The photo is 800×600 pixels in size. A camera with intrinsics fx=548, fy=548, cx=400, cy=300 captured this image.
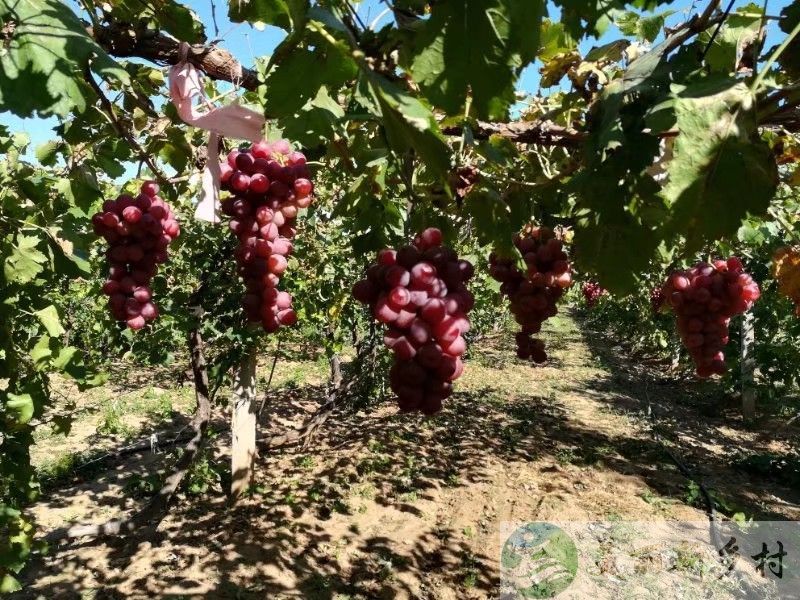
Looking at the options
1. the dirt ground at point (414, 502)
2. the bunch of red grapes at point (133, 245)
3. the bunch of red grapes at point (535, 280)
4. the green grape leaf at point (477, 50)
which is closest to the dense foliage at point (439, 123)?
the green grape leaf at point (477, 50)

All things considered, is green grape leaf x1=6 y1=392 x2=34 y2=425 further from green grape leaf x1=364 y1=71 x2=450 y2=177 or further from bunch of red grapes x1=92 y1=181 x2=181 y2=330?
green grape leaf x1=364 y1=71 x2=450 y2=177

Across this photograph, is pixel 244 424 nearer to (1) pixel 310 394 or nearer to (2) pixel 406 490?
(2) pixel 406 490

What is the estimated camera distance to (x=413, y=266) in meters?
1.45

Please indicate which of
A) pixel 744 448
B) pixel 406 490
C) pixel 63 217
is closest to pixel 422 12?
pixel 63 217

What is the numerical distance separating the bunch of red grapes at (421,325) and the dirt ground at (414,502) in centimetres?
463

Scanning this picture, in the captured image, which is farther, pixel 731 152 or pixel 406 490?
pixel 406 490

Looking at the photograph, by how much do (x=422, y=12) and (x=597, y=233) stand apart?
934mm

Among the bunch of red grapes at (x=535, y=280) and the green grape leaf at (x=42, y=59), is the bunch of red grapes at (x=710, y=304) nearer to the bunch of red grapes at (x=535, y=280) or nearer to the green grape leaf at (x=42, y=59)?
the bunch of red grapes at (x=535, y=280)

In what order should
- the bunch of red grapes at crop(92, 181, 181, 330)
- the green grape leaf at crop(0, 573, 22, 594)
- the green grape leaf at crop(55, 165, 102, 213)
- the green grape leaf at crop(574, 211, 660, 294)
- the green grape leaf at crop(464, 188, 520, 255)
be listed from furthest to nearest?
the green grape leaf at crop(0, 573, 22, 594) → the green grape leaf at crop(55, 165, 102, 213) → the bunch of red grapes at crop(92, 181, 181, 330) → the green grape leaf at crop(464, 188, 520, 255) → the green grape leaf at crop(574, 211, 660, 294)

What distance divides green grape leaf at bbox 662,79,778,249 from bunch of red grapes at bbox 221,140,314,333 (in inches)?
47.0

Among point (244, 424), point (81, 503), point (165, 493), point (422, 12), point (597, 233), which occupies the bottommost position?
point (81, 503)

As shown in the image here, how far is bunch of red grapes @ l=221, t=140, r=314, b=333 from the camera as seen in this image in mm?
1879

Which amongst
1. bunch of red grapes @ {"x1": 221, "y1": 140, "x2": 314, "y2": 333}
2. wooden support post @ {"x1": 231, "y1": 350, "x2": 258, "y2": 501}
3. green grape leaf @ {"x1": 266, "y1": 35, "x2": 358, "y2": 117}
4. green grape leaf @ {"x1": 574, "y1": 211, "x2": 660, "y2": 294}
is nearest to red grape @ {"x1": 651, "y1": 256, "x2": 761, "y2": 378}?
green grape leaf @ {"x1": 574, "y1": 211, "x2": 660, "y2": 294}

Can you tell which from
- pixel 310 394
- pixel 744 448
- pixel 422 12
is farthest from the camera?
pixel 310 394
